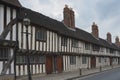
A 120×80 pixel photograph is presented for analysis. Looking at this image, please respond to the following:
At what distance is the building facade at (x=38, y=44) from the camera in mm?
21548

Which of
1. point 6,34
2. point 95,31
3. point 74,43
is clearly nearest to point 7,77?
point 6,34

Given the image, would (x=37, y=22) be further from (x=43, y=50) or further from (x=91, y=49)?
(x=91, y=49)

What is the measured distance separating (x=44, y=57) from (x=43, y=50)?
3.86ft

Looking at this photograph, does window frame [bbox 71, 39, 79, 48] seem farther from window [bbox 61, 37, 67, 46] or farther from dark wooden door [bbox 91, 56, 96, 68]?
dark wooden door [bbox 91, 56, 96, 68]

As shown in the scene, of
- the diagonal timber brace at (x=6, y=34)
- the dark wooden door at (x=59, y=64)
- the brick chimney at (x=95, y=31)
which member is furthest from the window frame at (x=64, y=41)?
the brick chimney at (x=95, y=31)

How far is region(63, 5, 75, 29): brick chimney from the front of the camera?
41656 mm

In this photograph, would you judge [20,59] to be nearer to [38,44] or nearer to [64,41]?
[38,44]

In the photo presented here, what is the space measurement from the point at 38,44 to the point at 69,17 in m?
15.9

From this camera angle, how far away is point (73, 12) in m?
44.1

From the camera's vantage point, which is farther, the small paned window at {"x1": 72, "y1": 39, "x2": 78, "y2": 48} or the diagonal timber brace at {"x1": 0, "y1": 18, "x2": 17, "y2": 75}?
the small paned window at {"x1": 72, "y1": 39, "x2": 78, "y2": 48}

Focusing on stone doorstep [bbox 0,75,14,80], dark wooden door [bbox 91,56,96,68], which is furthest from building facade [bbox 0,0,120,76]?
dark wooden door [bbox 91,56,96,68]

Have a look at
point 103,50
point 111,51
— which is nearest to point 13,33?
point 103,50

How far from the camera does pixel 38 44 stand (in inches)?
1059

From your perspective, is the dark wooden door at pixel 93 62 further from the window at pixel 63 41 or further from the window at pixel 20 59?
the window at pixel 20 59
